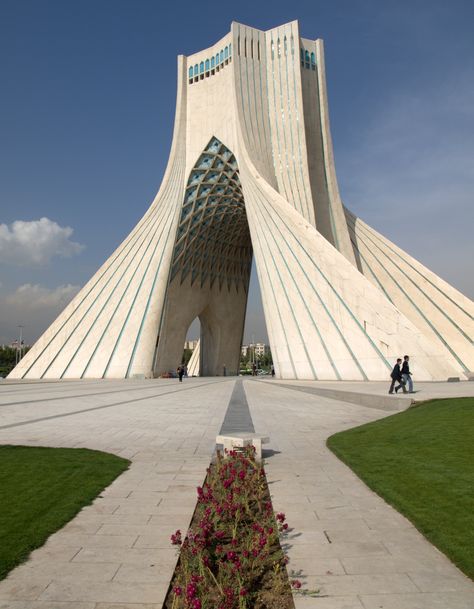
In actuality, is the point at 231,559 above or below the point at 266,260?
below

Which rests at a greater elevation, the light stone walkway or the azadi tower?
the azadi tower

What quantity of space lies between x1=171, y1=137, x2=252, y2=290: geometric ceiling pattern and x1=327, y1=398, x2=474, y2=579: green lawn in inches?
758

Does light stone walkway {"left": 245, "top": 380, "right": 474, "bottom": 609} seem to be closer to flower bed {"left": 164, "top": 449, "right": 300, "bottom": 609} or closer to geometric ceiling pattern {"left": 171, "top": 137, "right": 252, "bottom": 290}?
flower bed {"left": 164, "top": 449, "right": 300, "bottom": 609}

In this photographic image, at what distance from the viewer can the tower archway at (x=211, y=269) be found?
24.4 metres

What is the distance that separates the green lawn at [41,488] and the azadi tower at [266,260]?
34.3 feet

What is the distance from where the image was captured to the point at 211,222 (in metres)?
26.9

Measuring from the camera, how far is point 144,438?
5789 mm

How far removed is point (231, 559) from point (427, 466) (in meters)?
2.29

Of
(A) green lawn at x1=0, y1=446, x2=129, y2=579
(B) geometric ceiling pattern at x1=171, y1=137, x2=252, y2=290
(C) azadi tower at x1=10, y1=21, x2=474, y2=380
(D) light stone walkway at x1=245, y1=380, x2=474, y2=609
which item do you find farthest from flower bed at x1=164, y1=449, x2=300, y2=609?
(B) geometric ceiling pattern at x1=171, y1=137, x2=252, y2=290

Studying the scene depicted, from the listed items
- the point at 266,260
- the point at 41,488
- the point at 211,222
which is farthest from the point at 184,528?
the point at 211,222

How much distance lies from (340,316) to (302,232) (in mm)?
3570

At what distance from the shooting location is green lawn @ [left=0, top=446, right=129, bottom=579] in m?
2.59

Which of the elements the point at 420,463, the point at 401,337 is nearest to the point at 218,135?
the point at 401,337

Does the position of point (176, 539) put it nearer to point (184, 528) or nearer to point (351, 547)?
point (184, 528)
